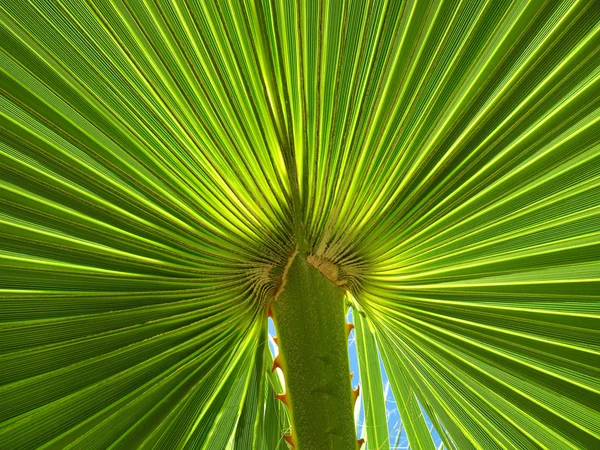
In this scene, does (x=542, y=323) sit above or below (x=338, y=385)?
above

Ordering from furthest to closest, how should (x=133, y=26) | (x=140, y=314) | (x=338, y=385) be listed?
(x=140, y=314) < (x=338, y=385) < (x=133, y=26)


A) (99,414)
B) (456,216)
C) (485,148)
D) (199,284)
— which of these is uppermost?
(485,148)

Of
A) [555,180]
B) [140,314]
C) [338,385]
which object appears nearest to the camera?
[338,385]

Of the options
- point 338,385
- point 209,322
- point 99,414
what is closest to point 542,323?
point 338,385

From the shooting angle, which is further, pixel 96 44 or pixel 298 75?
pixel 298 75

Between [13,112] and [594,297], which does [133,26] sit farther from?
[594,297]

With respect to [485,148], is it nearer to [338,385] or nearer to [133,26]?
[338,385]

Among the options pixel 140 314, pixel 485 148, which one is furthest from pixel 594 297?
pixel 140 314
